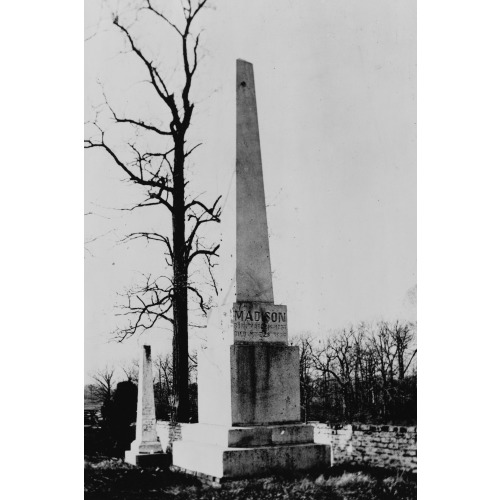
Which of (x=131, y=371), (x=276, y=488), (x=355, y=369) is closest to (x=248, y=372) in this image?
(x=276, y=488)

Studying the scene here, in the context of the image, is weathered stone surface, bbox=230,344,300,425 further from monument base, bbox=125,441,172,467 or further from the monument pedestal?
monument base, bbox=125,441,172,467

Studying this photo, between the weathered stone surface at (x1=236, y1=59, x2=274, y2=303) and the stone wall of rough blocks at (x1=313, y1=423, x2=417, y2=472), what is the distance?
2.19 metres

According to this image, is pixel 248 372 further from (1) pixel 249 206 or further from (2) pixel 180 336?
(2) pixel 180 336

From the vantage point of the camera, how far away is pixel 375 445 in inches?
306

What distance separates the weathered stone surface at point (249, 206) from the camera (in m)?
7.04

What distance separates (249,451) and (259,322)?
1.36 metres

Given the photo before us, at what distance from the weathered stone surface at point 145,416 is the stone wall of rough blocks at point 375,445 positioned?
3.00 metres

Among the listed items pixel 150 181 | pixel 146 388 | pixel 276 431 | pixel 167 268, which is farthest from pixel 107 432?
pixel 276 431

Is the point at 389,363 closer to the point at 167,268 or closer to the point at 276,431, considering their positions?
the point at 167,268

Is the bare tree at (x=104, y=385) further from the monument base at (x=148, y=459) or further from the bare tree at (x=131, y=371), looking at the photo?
the monument base at (x=148, y=459)

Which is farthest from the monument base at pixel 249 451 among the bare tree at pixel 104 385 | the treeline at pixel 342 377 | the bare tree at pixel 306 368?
the bare tree at pixel 306 368

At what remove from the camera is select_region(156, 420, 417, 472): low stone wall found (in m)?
7.33

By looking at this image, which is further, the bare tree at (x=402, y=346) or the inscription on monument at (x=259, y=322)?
the bare tree at (x=402, y=346)

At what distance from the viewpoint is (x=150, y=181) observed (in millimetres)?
12508
